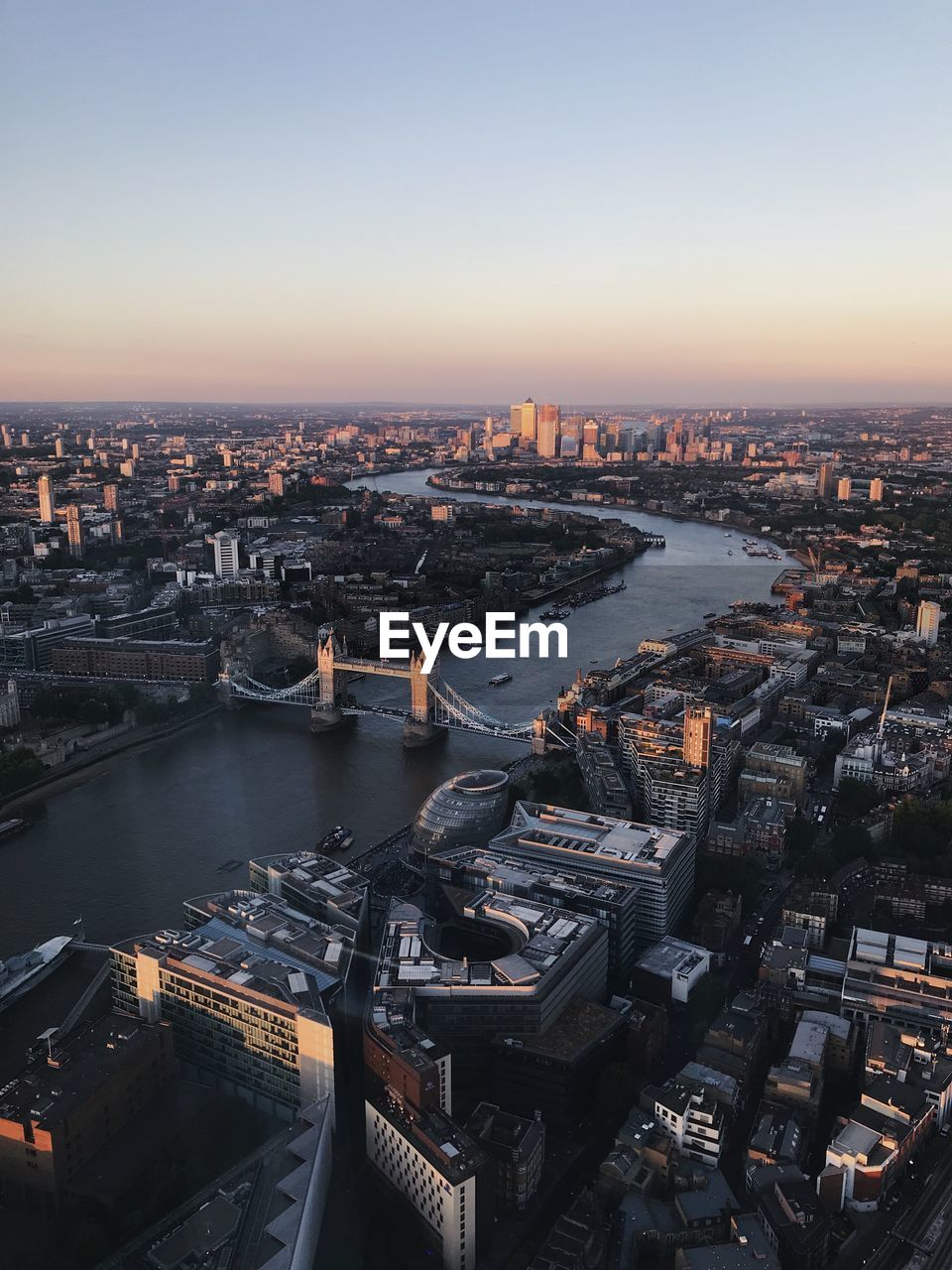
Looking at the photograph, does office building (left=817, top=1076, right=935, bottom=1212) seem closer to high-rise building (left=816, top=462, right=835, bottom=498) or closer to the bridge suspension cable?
the bridge suspension cable

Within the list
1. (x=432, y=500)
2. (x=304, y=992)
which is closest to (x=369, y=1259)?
(x=304, y=992)

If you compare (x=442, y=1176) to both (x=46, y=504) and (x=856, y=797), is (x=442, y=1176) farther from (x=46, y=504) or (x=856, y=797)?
(x=46, y=504)

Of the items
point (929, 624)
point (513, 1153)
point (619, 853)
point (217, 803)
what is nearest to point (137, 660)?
point (217, 803)

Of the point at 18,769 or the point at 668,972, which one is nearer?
the point at 668,972

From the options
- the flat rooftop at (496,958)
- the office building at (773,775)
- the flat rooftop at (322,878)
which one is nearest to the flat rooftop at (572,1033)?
the flat rooftop at (496,958)

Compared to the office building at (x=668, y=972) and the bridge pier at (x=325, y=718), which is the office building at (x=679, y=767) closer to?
the office building at (x=668, y=972)

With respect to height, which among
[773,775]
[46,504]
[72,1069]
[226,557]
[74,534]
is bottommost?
[773,775]
